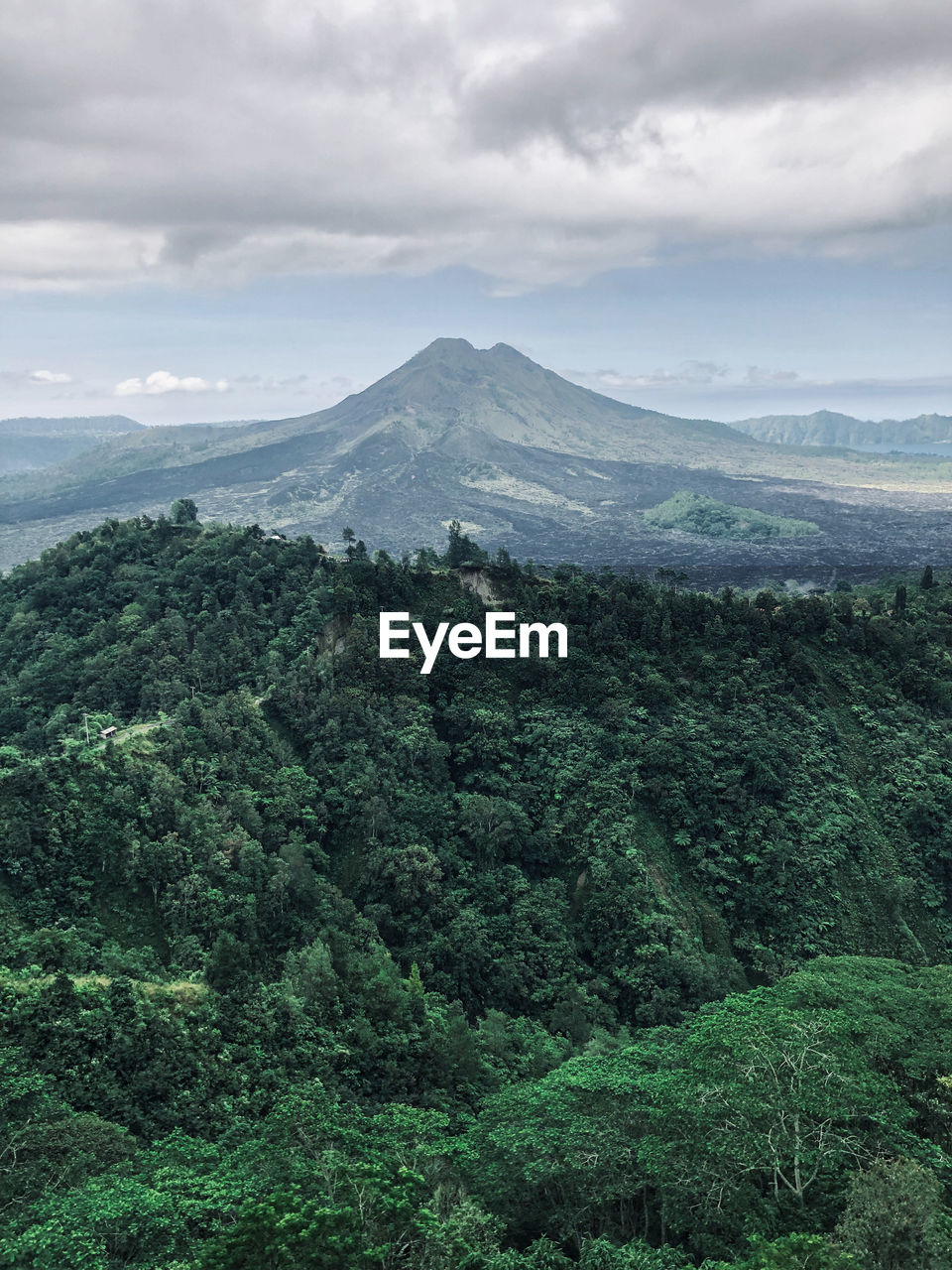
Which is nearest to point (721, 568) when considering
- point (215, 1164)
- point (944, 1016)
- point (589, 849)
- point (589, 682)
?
point (589, 682)

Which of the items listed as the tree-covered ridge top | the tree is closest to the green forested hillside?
the tree

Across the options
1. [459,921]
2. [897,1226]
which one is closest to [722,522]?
[459,921]

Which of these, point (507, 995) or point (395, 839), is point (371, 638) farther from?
point (507, 995)

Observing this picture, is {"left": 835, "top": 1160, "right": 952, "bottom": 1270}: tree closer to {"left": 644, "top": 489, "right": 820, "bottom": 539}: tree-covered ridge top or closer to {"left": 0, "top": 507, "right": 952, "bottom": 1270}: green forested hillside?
{"left": 0, "top": 507, "right": 952, "bottom": 1270}: green forested hillside

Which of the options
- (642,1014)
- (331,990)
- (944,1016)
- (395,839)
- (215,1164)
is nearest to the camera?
(215,1164)

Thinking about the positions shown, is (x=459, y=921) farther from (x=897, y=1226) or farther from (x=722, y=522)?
(x=722, y=522)
